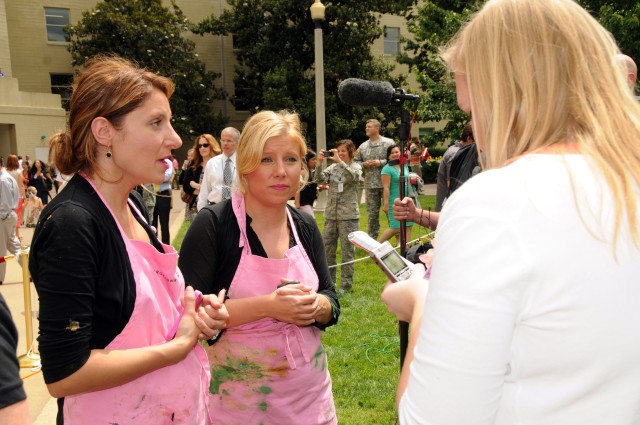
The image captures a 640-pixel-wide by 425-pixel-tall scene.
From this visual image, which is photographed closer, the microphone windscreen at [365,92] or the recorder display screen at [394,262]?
the recorder display screen at [394,262]

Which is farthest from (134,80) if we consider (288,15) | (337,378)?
(288,15)

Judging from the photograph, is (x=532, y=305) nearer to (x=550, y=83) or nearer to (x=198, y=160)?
(x=550, y=83)

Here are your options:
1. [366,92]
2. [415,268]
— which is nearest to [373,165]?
[366,92]

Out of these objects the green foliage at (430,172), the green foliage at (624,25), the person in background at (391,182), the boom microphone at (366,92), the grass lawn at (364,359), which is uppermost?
the green foliage at (624,25)

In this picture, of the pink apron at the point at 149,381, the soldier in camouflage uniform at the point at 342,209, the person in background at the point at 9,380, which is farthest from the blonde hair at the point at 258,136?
the soldier in camouflage uniform at the point at 342,209

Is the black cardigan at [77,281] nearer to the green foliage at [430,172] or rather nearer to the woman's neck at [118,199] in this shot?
the woman's neck at [118,199]

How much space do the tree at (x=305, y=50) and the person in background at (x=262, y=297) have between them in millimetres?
24711

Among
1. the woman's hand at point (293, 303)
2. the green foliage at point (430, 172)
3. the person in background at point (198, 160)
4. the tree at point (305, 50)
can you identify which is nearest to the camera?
the woman's hand at point (293, 303)

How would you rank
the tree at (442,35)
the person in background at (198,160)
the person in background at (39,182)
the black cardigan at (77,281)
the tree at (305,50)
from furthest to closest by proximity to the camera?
the tree at (305,50), the person in background at (39,182), the tree at (442,35), the person in background at (198,160), the black cardigan at (77,281)

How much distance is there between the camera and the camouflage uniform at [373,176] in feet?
29.7

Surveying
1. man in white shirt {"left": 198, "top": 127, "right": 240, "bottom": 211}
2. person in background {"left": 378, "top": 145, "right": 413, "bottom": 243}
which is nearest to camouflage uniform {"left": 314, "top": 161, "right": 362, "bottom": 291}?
person in background {"left": 378, "top": 145, "right": 413, "bottom": 243}

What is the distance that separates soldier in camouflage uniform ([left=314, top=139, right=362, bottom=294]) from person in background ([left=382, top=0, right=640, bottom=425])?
5916 millimetres

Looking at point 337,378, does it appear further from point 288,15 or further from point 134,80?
point 288,15

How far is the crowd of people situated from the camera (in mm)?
897
